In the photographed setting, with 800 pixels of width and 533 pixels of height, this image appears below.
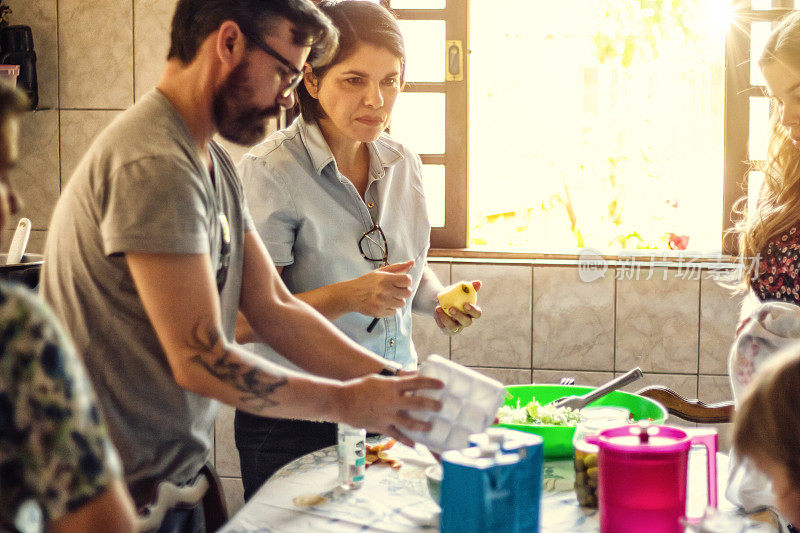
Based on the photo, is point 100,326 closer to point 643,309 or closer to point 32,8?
point 643,309

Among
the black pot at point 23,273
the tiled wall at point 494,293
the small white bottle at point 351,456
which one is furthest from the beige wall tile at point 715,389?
the black pot at point 23,273

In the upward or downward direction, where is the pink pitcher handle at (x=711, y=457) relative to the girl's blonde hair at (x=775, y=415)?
downward

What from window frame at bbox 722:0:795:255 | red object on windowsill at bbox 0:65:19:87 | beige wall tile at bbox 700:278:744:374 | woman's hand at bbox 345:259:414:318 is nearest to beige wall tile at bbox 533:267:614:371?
beige wall tile at bbox 700:278:744:374

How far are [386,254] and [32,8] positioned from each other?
201 cm

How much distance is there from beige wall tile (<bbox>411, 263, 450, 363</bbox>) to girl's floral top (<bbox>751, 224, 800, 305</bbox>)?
1334 mm

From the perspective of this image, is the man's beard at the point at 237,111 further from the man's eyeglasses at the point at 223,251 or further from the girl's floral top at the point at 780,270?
the girl's floral top at the point at 780,270

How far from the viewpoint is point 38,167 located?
306 cm

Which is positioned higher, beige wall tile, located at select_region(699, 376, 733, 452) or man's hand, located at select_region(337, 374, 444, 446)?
man's hand, located at select_region(337, 374, 444, 446)

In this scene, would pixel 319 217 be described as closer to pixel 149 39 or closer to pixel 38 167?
pixel 149 39

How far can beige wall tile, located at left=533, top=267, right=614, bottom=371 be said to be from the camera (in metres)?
2.87

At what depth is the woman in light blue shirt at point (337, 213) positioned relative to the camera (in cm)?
168

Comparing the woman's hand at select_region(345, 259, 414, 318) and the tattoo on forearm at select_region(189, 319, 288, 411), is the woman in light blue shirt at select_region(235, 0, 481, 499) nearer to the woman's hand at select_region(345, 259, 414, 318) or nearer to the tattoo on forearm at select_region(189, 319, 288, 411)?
the woman's hand at select_region(345, 259, 414, 318)

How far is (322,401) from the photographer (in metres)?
1.13

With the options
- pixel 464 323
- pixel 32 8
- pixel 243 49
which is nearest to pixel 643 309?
pixel 464 323
